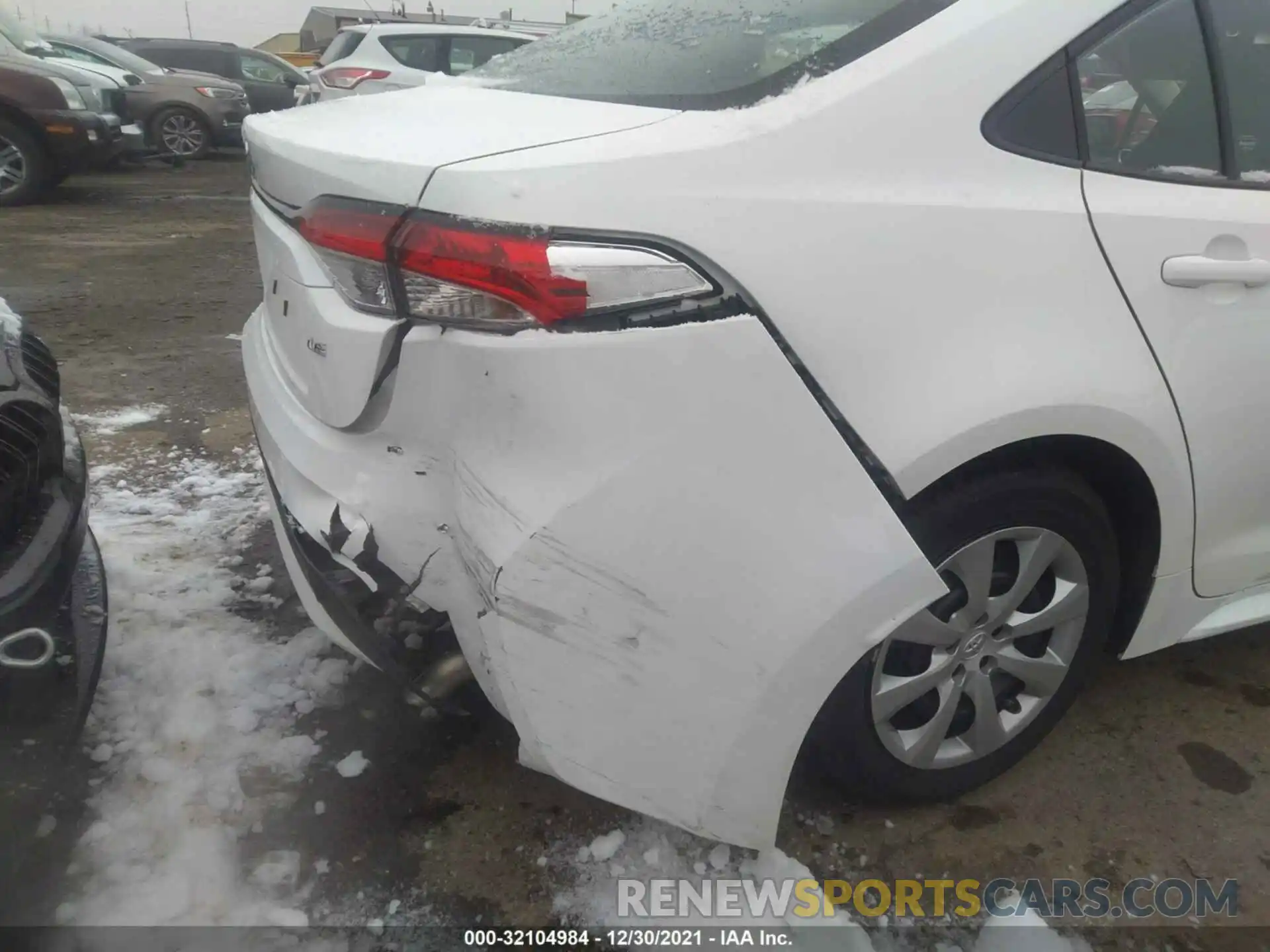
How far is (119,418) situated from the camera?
3.81 meters

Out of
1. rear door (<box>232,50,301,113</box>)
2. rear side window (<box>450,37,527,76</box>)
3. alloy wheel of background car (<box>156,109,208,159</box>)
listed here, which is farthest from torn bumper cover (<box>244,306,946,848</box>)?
rear door (<box>232,50,301,113</box>)

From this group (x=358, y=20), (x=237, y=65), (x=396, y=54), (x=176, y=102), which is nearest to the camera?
(x=396, y=54)

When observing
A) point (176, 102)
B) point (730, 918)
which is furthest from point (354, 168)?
point (176, 102)

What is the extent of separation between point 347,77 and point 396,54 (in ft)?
2.19

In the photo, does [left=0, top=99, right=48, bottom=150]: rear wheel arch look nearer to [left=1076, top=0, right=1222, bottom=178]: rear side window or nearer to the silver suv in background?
the silver suv in background

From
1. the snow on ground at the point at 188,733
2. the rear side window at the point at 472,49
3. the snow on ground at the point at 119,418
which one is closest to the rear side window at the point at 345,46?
the rear side window at the point at 472,49

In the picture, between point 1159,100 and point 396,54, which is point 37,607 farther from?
point 396,54

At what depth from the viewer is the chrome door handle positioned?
65.8 inches

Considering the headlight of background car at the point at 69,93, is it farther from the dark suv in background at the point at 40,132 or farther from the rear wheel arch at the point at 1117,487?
the rear wheel arch at the point at 1117,487

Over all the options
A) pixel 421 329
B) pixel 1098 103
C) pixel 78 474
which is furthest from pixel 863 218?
pixel 78 474

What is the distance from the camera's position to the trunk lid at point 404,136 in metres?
1.41

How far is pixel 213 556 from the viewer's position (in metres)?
2.83

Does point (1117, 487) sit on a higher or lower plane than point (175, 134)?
higher

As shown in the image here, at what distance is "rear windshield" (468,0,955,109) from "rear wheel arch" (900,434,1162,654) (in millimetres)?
694
